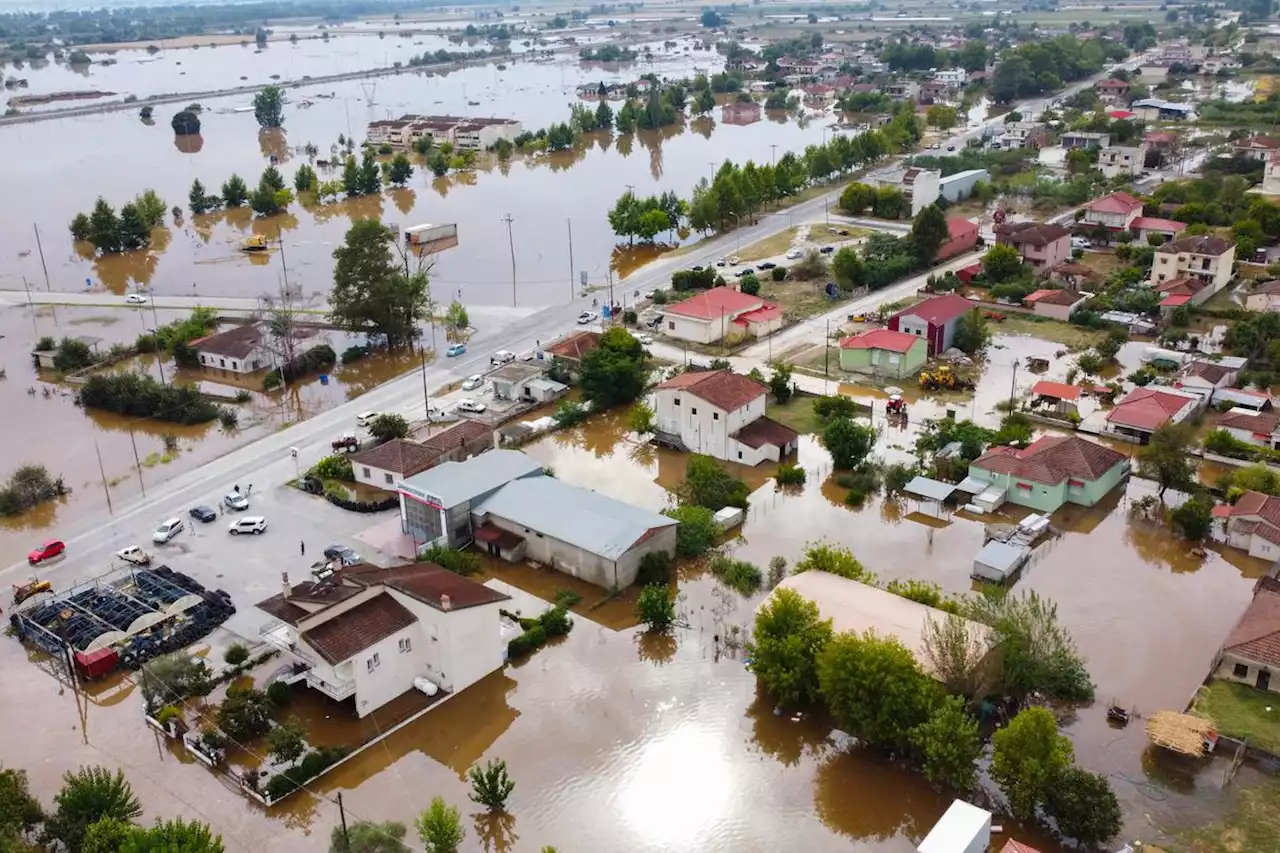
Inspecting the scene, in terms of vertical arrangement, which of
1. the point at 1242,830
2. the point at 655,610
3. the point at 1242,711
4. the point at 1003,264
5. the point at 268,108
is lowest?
the point at 1242,830

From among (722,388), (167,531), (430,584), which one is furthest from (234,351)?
(430,584)

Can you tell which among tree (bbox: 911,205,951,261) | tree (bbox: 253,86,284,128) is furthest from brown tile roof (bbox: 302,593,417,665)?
tree (bbox: 253,86,284,128)

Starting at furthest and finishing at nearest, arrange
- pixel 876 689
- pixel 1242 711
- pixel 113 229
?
pixel 113 229 → pixel 1242 711 → pixel 876 689

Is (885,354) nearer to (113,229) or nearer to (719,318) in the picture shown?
(719,318)

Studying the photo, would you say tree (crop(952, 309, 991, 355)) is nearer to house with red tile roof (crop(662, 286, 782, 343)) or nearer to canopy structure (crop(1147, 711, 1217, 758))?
house with red tile roof (crop(662, 286, 782, 343))

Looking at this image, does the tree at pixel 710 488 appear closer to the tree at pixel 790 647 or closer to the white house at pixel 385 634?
the tree at pixel 790 647
